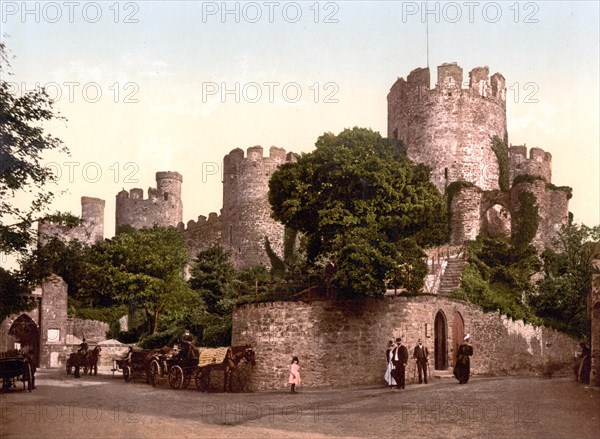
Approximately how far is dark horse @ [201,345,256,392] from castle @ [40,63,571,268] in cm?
1879

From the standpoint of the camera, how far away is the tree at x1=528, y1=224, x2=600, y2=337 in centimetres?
3272

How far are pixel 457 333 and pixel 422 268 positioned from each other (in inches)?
184

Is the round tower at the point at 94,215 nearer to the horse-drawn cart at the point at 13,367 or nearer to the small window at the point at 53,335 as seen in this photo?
the small window at the point at 53,335

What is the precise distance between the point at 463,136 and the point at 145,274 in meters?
20.5

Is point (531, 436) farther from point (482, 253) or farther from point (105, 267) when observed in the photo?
point (105, 267)

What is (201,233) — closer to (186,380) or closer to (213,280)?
(213,280)

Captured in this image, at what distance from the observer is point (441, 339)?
28016mm

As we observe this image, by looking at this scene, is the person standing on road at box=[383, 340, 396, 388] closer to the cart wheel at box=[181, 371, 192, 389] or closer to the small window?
the cart wheel at box=[181, 371, 192, 389]

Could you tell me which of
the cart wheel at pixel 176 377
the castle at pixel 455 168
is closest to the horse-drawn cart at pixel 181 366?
the cart wheel at pixel 176 377

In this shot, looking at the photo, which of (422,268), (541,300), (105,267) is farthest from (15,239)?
(105,267)

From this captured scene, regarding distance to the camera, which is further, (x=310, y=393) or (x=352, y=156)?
(x=352, y=156)

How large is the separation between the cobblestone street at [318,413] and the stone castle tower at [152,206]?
150 feet

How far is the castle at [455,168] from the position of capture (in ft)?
138

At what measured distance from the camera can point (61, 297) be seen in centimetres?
3819
